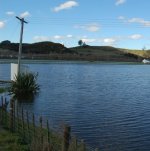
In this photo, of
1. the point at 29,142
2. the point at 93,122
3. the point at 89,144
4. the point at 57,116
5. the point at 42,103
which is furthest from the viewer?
the point at 42,103

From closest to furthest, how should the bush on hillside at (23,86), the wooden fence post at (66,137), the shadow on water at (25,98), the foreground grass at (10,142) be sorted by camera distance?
the wooden fence post at (66,137), the foreground grass at (10,142), the shadow on water at (25,98), the bush on hillside at (23,86)

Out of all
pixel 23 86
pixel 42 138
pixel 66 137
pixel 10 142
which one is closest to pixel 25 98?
pixel 23 86

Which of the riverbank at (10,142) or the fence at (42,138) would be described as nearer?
the fence at (42,138)

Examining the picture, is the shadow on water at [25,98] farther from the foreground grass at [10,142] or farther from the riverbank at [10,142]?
the foreground grass at [10,142]

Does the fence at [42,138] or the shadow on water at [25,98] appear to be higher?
the fence at [42,138]

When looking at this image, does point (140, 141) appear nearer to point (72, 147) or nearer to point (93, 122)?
point (93, 122)

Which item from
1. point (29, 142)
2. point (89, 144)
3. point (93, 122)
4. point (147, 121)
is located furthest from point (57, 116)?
point (29, 142)

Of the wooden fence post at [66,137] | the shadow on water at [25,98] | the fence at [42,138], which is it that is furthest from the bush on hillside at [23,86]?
the wooden fence post at [66,137]

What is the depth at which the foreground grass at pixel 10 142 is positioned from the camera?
1667cm

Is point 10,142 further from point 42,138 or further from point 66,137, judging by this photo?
point 66,137

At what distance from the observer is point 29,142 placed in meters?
18.2

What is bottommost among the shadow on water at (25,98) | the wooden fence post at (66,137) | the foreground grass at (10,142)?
the shadow on water at (25,98)

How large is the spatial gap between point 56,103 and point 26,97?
485cm

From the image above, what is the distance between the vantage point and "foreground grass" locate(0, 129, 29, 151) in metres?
16.7
